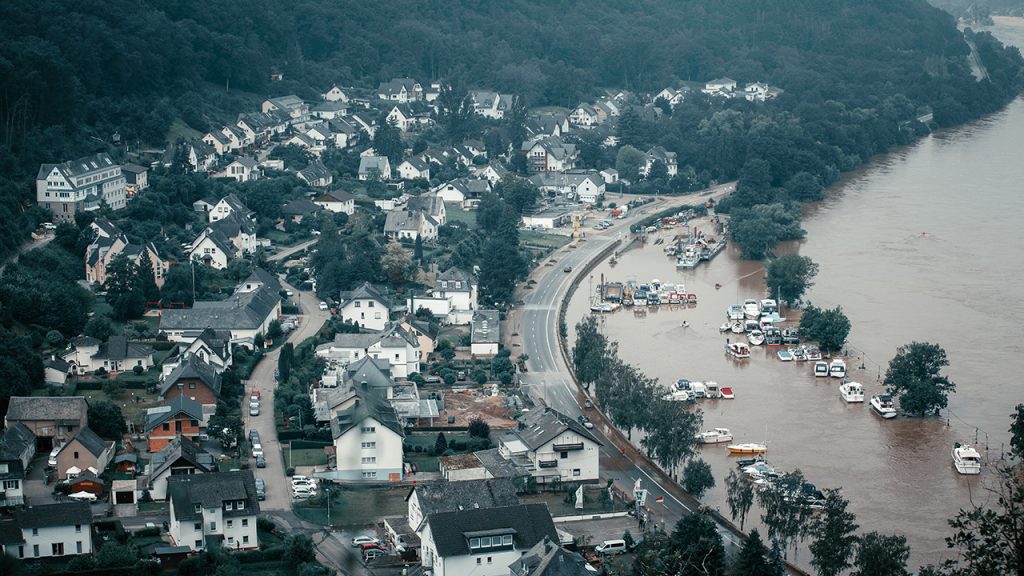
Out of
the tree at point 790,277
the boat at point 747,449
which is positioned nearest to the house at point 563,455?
the boat at point 747,449

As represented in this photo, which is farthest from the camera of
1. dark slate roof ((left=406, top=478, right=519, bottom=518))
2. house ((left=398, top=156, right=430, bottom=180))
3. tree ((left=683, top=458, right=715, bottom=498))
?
house ((left=398, top=156, right=430, bottom=180))

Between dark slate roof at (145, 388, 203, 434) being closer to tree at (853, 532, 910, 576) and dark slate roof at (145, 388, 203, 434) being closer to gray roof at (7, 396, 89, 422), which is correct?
gray roof at (7, 396, 89, 422)

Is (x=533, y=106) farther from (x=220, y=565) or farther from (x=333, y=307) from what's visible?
(x=220, y=565)

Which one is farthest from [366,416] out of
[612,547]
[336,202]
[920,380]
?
[336,202]

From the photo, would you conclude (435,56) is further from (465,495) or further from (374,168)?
(465,495)

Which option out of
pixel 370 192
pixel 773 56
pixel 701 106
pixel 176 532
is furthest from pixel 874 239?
pixel 773 56

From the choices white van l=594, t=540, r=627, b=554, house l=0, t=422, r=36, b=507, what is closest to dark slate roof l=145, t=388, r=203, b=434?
house l=0, t=422, r=36, b=507
